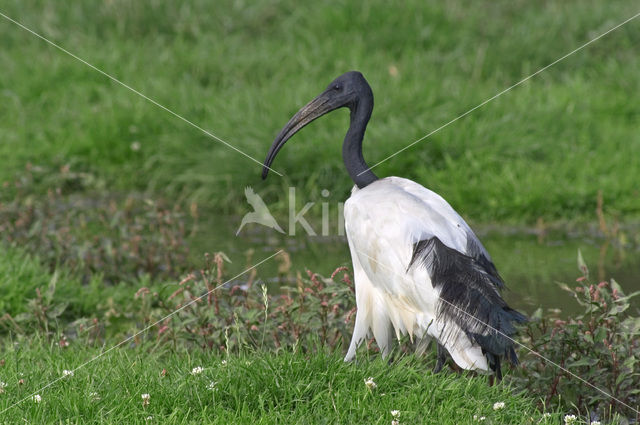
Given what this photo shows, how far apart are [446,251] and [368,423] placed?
0.81 metres

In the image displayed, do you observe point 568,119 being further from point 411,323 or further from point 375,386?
point 375,386

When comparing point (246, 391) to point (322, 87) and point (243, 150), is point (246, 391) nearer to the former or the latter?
point (243, 150)

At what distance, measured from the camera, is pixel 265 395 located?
3.67m

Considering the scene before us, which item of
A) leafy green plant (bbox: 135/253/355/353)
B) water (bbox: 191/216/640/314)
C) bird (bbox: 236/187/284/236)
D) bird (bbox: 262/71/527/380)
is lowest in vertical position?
water (bbox: 191/216/640/314)

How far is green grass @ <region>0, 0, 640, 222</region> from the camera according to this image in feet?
26.1

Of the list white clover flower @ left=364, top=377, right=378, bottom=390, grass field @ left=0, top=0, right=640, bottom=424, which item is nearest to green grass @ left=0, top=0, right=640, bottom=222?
grass field @ left=0, top=0, right=640, bottom=424

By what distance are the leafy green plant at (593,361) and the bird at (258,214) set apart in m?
3.47

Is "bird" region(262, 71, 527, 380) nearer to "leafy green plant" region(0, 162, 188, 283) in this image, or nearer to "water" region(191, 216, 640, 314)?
"water" region(191, 216, 640, 314)

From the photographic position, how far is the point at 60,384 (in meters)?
3.84

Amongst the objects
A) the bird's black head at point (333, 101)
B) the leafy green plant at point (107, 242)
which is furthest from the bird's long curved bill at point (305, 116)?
the leafy green plant at point (107, 242)

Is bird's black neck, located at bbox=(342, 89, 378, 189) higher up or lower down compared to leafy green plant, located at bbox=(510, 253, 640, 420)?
higher up

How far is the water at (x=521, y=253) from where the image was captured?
618 centimetres

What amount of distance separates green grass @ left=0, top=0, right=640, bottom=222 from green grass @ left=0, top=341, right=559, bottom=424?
3970mm

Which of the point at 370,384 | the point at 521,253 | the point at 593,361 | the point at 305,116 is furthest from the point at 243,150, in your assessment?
the point at 370,384
